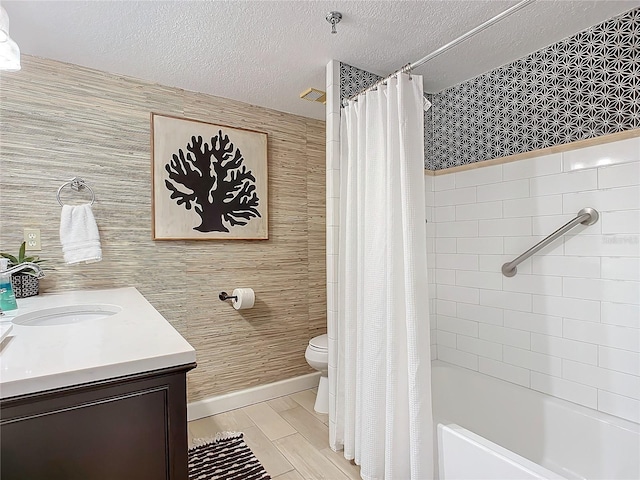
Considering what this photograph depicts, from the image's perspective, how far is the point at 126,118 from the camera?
2.29 m

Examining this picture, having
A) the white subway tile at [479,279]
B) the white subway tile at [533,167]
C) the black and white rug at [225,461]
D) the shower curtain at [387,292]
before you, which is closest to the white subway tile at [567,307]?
the white subway tile at [479,279]

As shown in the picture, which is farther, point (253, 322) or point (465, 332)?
point (253, 322)

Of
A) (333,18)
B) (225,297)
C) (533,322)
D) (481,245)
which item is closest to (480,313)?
(533,322)

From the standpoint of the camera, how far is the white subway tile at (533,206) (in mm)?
1945

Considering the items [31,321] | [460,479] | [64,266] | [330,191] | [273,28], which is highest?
[273,28]

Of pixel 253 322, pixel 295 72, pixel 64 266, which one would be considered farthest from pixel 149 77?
pixel 253 322

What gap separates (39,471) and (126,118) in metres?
2.04

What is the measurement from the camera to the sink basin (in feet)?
4.99

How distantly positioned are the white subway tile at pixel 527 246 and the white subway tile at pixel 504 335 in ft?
1.50

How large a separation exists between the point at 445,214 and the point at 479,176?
0.35 metres

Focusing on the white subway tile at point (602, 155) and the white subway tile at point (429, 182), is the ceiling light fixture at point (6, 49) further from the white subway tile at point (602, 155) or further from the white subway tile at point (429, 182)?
the white subway tile at point (602, 155)

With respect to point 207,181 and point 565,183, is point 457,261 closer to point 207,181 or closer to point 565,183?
point 565,183

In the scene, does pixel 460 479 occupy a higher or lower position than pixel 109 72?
lower

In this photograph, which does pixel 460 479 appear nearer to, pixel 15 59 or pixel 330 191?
pixel 330 191
